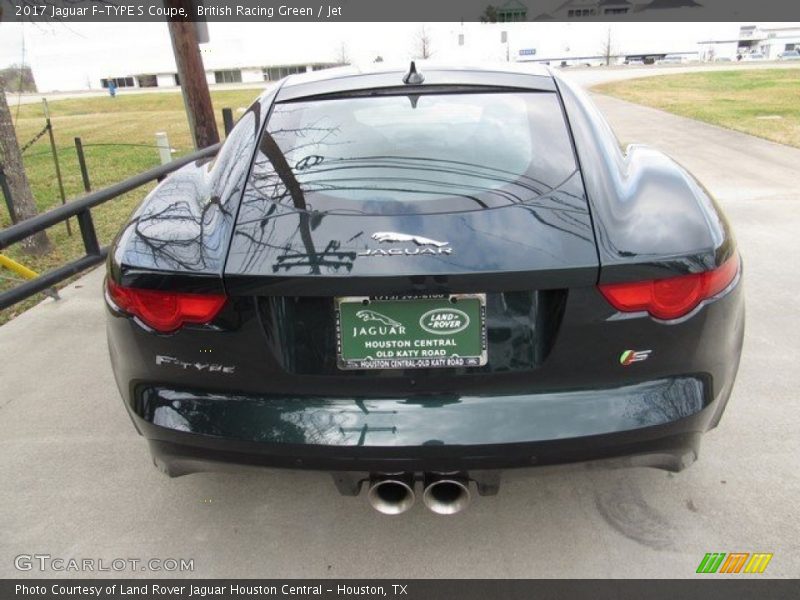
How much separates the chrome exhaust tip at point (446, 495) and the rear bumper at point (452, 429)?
10 centimetres

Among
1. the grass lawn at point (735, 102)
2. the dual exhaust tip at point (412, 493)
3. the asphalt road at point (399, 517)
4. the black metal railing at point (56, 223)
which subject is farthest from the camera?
the grass lawn at point (735, 102)

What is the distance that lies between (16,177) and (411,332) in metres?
7.02

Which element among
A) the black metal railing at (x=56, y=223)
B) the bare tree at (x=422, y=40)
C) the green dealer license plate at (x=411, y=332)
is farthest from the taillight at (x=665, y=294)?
the bare tree at (x=422, y=40)

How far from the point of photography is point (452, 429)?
1.84 metres

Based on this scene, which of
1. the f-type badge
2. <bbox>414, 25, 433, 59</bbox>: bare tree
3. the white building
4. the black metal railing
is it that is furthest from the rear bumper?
the white building

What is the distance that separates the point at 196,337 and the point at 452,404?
80 centimetres

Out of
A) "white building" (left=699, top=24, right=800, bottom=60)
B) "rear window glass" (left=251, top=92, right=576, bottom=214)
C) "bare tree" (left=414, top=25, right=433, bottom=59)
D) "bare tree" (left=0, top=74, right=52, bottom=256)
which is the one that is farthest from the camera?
"white building" (left=699, top=24, right=800, bottom=60)

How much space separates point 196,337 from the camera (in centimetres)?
192

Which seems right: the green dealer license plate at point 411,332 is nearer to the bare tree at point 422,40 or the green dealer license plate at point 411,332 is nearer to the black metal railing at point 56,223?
the black metal railing at point 56,223

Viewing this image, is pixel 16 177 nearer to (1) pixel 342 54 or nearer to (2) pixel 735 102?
(2) pixel 735 102

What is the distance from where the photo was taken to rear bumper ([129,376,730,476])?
6.00ft

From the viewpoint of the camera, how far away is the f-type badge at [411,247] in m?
1.80

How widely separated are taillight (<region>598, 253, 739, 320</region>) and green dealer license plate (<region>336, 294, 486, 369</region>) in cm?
39

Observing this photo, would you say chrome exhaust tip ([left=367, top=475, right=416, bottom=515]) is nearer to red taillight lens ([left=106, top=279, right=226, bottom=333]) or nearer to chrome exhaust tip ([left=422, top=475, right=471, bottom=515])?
chrome exhaust tip ([left=422, top=475, right=471, bottom=515])
